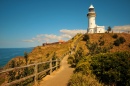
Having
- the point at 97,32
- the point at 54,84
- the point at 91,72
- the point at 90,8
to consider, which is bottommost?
the point at 54,84

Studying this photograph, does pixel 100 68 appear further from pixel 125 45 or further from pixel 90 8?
pixel 90 8

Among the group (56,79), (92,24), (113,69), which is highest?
(92,24)

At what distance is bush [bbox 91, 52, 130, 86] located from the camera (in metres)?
9.37

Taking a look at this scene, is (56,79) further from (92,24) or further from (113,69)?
(92,24)

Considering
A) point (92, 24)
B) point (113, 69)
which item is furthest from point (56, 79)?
point (92, 24)

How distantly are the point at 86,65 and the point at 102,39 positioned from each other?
5070cm

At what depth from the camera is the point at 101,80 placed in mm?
9836

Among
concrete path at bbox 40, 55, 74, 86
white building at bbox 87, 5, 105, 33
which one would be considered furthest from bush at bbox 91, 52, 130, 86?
white building at bbox 87, 5, 105, 33

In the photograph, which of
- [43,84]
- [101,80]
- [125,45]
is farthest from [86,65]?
[125,45]

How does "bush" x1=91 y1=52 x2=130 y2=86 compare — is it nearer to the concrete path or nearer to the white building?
the concrete path

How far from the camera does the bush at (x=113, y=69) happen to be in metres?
9.37

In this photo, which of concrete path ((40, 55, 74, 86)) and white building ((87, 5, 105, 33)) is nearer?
concrete path ((40, 55, 74, 86))

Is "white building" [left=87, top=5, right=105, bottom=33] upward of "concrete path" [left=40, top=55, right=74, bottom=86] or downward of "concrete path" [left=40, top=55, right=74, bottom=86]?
upward

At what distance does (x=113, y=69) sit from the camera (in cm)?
973
